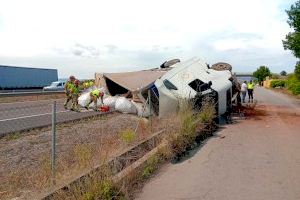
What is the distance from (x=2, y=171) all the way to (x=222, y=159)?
4.45 m

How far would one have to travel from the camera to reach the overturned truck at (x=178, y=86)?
16.4 m

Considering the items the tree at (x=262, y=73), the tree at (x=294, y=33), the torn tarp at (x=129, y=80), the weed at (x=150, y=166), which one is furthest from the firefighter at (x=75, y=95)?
the tree at (x=262, y=73)

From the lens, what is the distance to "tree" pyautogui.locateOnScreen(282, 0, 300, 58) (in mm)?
33656

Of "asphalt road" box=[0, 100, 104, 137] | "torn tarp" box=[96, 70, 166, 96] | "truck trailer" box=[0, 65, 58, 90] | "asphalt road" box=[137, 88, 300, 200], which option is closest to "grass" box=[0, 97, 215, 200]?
"asphalt road" box=[137, 88, 300, 200]

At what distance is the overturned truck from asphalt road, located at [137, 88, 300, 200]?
3478 mm

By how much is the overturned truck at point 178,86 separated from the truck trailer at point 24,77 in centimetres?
2911

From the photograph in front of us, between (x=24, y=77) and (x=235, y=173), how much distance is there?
45756 millimetres

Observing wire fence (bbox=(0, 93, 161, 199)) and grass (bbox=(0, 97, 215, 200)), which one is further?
wire fence (bbox=(0, 93, 161, 199))

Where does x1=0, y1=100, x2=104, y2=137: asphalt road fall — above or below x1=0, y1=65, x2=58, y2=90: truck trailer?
below

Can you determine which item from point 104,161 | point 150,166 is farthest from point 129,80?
point 104,161

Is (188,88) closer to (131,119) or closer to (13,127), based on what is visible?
(131,119)

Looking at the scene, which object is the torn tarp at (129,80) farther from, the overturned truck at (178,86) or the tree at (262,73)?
the tree at (262,73)

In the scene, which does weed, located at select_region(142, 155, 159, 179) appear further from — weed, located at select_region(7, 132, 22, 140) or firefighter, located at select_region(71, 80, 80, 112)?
firefighter, located at select_region(71, 80, 80, 112)

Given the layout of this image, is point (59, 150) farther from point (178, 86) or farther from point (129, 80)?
point (129, 80)
